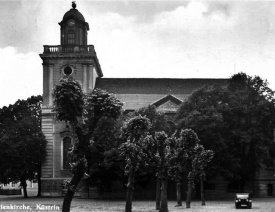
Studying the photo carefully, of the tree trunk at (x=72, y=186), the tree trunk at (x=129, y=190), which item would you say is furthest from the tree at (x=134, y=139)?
the tree trunk at (x=72, y=186)

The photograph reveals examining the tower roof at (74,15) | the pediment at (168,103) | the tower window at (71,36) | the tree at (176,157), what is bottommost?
the tree at (176,157)

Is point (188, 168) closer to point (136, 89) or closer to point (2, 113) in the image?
point (136, 89)

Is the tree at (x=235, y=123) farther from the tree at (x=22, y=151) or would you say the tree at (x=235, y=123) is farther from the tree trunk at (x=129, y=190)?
the tree trunk at (x=129, y=190)

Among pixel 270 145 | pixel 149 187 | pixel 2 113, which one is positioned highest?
pixel 2 113

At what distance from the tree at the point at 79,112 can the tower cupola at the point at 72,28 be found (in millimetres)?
44792

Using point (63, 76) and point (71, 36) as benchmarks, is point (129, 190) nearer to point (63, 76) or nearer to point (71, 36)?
point (63, 76)

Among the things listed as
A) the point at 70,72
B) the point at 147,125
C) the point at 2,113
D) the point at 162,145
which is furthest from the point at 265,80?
the point at 2,113

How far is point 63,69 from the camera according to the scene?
76750 millimetres

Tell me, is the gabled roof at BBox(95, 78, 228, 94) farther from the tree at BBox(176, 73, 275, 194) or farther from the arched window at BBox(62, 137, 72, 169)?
the tree at BBox(176, 73, 275, 194)

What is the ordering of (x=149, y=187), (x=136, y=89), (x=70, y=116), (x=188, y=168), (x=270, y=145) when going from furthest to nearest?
1. (x=136, y=89)
2. (x=149, y=187)
3. (x=270, y=145)
4. (x=188, y=168)
5. (x=70, y=116)

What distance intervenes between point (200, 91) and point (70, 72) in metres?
18.0

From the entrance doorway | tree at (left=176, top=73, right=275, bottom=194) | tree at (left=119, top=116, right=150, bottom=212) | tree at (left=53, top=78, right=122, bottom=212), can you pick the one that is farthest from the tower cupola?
tree at (left=53, top=78, right=122, bottom=212)

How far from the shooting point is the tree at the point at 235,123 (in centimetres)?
6538

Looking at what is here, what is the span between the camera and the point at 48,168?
75.9 metres
